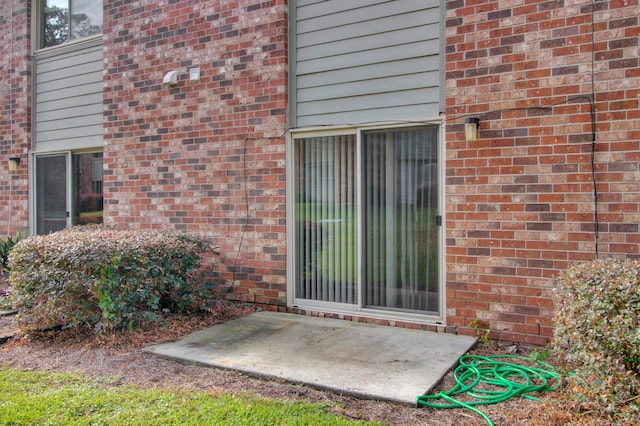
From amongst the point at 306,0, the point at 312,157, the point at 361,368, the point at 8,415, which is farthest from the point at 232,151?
the point at 8,415

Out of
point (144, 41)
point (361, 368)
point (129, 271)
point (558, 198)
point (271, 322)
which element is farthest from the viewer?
point (144, 41)

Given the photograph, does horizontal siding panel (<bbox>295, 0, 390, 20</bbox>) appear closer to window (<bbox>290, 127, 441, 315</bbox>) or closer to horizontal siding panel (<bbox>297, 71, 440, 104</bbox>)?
horizontal siding panel (<bbox>297, 71, 440, 104</bbox>)

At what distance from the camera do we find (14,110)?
9.52 m

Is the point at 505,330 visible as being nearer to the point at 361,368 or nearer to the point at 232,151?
the point at 361,368

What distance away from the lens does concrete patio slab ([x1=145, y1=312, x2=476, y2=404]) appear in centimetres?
397

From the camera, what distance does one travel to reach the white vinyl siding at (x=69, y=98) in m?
8.35

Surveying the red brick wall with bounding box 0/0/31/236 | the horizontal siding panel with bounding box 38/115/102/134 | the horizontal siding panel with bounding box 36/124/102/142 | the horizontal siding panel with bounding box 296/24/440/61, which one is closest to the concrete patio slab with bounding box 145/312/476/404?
the horizontal siding panel with bounding box 296/24/440/61

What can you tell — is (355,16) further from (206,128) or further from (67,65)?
(67,65)

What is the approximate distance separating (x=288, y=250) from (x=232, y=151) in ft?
4.98

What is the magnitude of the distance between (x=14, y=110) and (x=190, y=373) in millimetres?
7593

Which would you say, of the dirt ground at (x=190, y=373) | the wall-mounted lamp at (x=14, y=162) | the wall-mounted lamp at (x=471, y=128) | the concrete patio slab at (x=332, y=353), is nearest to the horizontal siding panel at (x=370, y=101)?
the wall-mounted lamp at (x=471, y=128)

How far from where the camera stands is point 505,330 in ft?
16.4

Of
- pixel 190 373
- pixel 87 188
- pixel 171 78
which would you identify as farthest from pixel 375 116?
pixel 87 188

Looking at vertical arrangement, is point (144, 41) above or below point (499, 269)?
above
